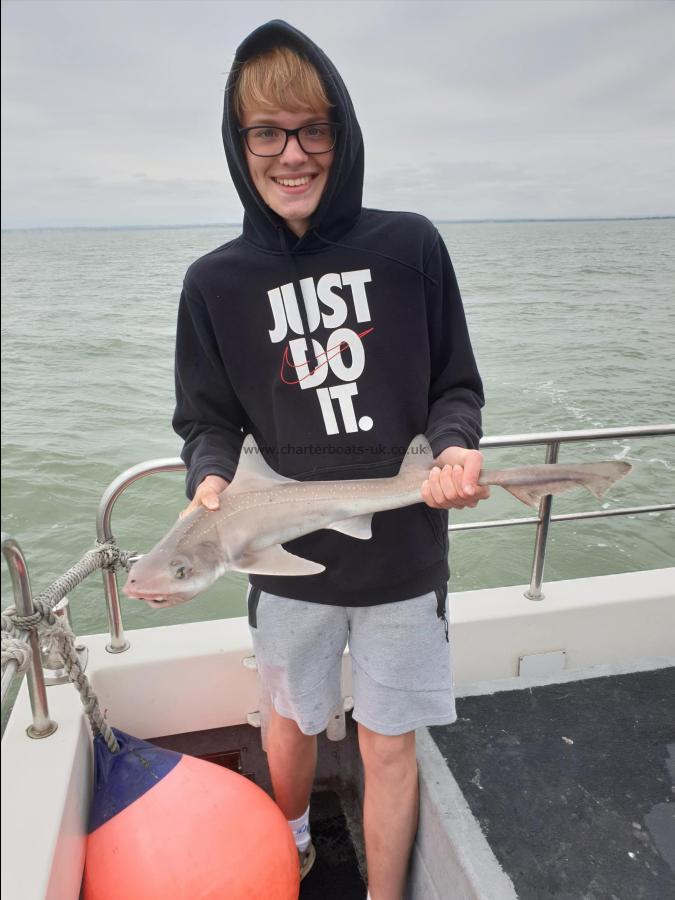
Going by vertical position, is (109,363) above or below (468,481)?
below

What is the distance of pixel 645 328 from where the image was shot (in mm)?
16953

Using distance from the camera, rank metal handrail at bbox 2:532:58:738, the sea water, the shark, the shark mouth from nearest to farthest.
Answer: metal handrail at bbox 2:532:58:738
the shark mouth
the shark
the sea water

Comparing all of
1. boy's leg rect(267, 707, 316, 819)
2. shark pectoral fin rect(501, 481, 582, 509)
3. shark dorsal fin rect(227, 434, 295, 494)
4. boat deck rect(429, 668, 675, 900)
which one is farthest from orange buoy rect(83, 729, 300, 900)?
shark pectoral fin rect(501, 481, 582, 509)

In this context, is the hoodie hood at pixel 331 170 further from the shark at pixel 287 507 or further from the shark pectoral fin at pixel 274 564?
the shark pectoral fin at pixel 274 564

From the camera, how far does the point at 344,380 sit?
1828 millimetres

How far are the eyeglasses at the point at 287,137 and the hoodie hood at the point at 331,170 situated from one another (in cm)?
3

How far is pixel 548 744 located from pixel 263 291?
169cm

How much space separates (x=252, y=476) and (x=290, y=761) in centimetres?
105

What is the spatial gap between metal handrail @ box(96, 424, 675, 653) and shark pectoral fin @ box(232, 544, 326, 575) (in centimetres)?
71

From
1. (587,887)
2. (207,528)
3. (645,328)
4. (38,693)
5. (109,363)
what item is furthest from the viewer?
(645,328)

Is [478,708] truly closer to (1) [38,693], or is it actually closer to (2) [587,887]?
(2) [587,887]

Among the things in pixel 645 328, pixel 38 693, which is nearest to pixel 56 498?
pixel 38 693

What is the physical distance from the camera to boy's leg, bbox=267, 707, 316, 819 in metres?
2.10

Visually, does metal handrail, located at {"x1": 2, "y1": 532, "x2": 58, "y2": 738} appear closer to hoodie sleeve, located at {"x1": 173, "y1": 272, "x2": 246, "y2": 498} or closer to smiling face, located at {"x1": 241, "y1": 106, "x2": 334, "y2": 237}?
hoodie sleeve, located at {"x1": 173, "y1": 272, "x2": 246, "y2": 498}
